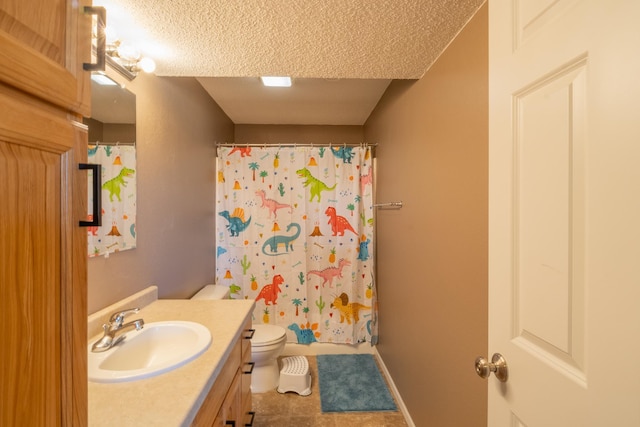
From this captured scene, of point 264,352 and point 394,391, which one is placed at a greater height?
point 264,352

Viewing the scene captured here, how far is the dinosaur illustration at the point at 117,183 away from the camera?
1162mm

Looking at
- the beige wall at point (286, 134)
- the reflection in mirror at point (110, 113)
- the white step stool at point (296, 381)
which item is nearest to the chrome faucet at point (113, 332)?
the reflection in mirror at point (110, 113)

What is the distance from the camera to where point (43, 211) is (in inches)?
15.2

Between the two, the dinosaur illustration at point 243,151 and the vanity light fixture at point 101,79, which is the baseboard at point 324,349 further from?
the vanity light fixture at point 101,79

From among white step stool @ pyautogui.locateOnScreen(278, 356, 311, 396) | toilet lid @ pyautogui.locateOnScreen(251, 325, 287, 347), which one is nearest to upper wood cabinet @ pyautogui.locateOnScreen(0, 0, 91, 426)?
toilet lid @ pyautogui.locateOnScreen(251, 325, 287, 347)

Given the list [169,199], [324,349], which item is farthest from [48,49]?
[324,349]

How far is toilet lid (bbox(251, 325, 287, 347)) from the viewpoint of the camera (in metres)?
1.94

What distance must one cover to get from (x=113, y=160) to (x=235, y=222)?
143 cm

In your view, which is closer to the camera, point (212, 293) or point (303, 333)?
point (212, 293)

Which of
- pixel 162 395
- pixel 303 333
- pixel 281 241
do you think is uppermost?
pixel 281 241

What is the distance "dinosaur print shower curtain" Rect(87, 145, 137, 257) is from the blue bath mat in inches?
68.4

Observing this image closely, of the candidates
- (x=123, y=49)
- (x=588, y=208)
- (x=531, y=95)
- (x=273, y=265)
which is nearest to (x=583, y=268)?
(x=588, y=208)

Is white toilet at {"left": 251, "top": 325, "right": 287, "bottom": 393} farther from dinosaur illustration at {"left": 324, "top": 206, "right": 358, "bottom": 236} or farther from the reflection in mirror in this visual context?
the reflection in mirror

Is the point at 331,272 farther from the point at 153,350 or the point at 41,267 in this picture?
the point at 41,267
